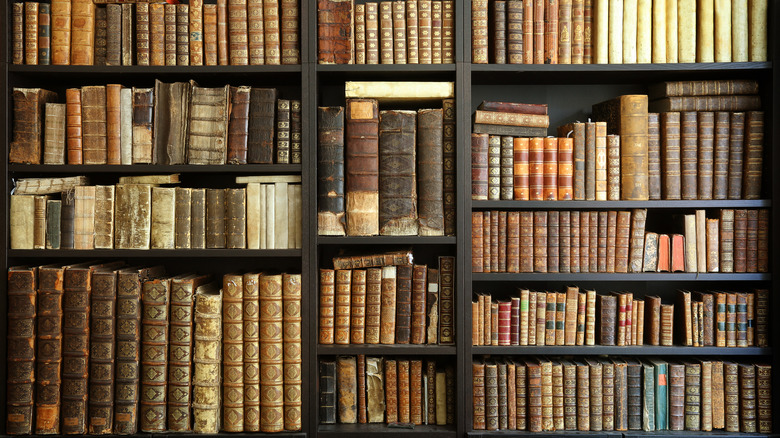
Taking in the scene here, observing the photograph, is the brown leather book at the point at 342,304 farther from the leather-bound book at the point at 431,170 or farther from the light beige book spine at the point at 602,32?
the light beige book spine at the point at 602,32

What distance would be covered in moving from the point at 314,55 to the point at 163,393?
143cm

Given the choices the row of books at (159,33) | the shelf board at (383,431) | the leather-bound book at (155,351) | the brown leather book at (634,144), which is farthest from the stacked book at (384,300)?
the row of books at (159,33)

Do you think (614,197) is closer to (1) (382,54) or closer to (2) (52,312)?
(1) (382,54)

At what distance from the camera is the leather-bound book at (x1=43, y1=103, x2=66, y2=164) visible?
2033 mm

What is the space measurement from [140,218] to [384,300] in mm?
1004

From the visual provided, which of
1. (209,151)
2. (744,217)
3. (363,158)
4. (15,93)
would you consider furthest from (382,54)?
(744,217)

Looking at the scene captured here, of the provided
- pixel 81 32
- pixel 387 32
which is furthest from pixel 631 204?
pixel 81 32

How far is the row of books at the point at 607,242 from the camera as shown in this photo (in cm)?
205

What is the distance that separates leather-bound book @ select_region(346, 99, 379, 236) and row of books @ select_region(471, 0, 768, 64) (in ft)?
1.58

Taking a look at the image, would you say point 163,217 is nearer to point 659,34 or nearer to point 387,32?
point 387,32

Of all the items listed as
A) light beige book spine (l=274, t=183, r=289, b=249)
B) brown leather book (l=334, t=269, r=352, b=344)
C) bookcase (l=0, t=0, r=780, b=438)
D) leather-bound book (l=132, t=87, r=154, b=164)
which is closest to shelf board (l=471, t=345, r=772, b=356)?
bookcase (l=0, t=0, r=780, b=438)

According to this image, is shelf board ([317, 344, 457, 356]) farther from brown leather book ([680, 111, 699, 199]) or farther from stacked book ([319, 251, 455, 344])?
brown leather book ([680, 111, 699, 199])

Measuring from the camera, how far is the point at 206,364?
2.00 meters

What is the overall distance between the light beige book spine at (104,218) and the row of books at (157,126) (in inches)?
4.8
